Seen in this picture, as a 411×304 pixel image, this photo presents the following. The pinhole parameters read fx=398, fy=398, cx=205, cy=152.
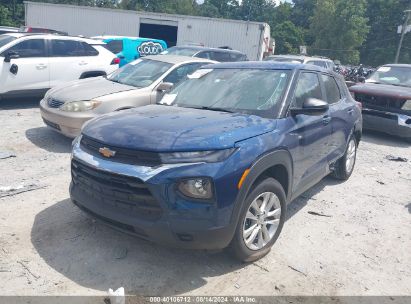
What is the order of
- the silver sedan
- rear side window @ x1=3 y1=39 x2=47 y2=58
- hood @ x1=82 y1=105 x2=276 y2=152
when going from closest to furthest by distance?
hood @ x1=82 y1=105 x2=276 y2=152 → the silver sedan → rear side window @ x1=3 y1=39 x2=47 y2=58

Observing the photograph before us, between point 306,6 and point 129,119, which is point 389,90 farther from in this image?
point 306,6

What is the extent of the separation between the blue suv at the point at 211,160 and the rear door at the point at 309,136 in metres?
0.01

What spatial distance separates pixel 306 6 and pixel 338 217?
8235 centimetres

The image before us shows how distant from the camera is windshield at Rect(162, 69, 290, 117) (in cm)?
400

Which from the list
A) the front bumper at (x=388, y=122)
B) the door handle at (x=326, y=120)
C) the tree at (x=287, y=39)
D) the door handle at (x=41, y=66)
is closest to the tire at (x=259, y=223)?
the door handle at (x=326, y=120)

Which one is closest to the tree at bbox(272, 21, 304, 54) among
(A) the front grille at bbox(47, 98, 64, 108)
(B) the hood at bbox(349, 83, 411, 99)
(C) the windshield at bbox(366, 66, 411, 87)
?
(C) the windshield at bbox(366, 66, 411, 87)

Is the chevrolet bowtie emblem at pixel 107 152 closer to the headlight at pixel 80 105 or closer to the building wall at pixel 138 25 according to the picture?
the headlight at pixel 80 105

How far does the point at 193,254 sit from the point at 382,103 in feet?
23.8

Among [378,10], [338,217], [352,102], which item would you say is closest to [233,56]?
[352,102]

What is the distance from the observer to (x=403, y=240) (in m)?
4.35

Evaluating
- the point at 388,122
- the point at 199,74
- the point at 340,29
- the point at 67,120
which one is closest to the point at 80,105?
the point at 67,120

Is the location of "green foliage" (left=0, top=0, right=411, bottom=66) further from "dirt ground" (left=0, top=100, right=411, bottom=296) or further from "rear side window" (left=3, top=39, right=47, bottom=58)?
"dirt ground" (left=0, top=100, right=411, bottom=296)

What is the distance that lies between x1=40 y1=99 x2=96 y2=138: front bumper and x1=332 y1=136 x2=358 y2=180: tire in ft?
12.7

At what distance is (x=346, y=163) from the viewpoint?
19.5 feet
